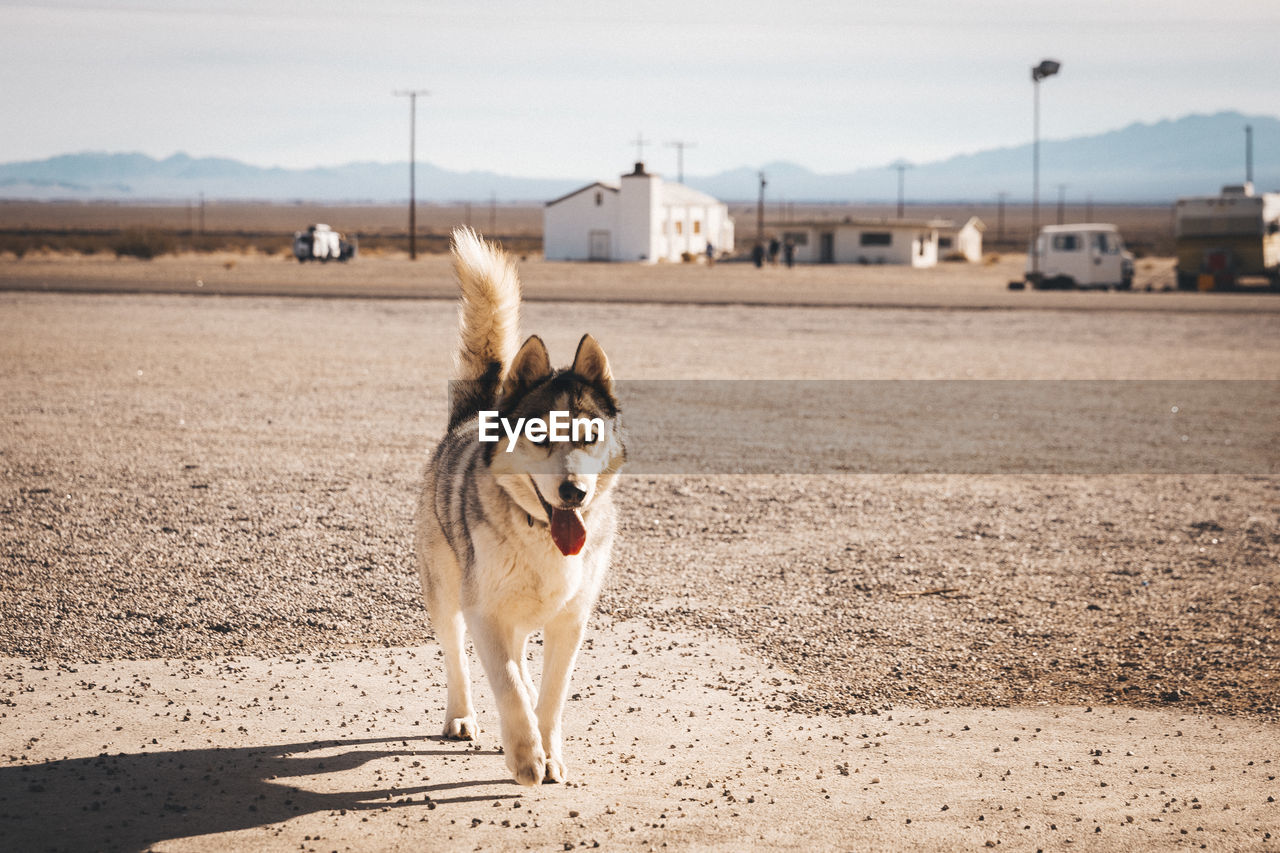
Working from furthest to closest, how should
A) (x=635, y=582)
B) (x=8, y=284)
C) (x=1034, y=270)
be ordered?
(x=1034, y=270) < (x=8, y=284) < (x=635, y=582)

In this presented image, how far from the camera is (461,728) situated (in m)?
5.21

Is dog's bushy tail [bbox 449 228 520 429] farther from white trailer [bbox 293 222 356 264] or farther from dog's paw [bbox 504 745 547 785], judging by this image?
white trailer [bbox 293 222 356 264]

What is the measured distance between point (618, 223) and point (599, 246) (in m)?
1.70

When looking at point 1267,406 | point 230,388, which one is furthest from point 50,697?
point 1267,406

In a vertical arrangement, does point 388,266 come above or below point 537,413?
above

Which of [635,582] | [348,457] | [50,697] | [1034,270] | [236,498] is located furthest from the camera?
[1034,270]

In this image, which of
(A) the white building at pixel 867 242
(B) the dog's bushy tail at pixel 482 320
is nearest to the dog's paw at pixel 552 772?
(B) the dog's bushy tail at pixel 482 320

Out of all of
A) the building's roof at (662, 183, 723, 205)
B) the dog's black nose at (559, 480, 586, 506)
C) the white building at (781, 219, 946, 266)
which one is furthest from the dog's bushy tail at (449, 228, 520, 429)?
the building's roof at (662, 183, 723, 205)

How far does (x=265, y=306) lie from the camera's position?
97.6 ft

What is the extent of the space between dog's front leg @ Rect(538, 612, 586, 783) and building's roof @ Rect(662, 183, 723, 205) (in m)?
69.3

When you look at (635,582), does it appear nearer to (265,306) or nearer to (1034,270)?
(265,306)

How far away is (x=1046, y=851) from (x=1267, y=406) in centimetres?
1360

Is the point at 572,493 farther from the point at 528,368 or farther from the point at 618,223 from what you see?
the point at 618,223

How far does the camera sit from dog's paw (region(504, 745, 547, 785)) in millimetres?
4438
